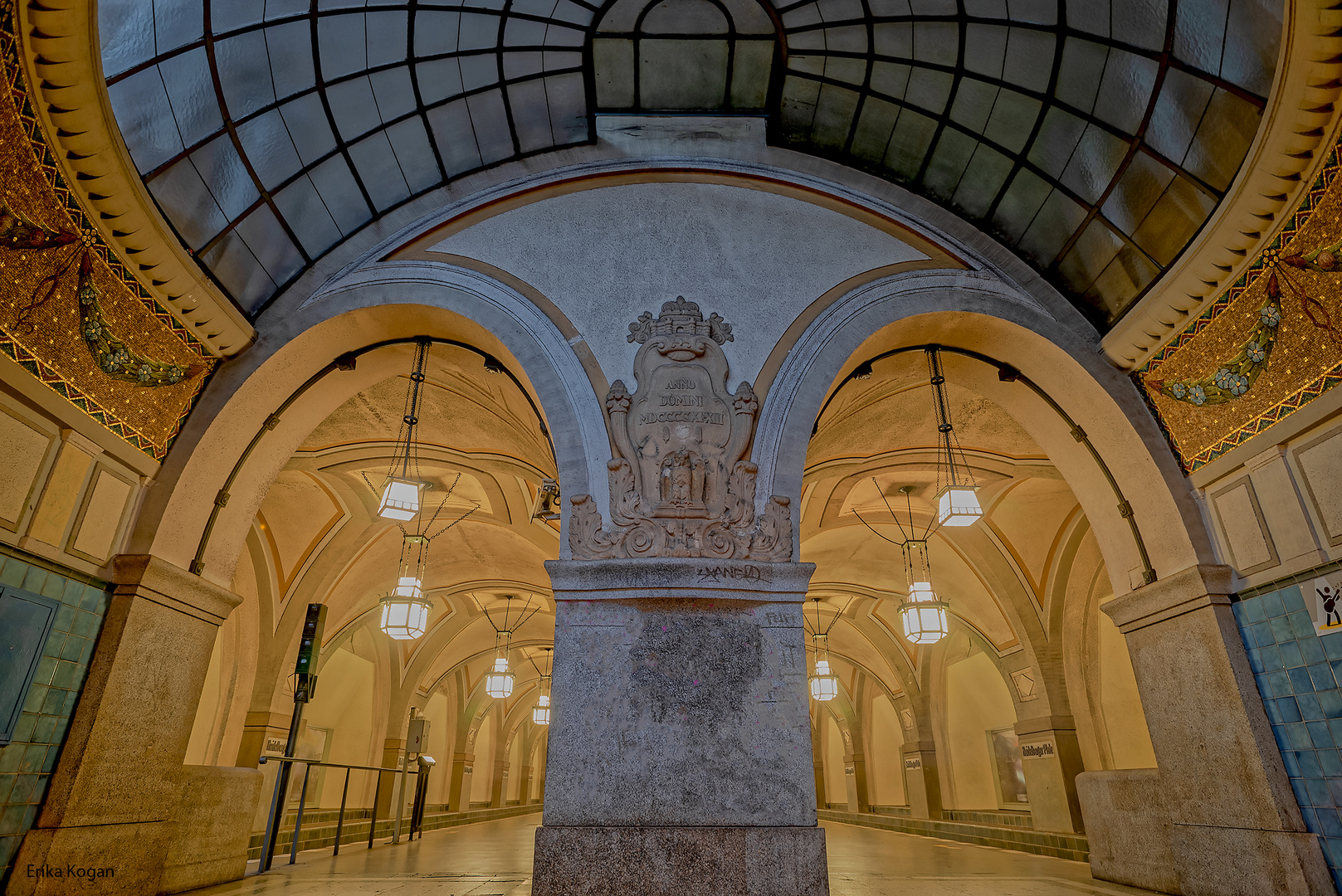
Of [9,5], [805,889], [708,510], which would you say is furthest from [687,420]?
[9,5]

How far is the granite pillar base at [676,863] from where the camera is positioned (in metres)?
4.35

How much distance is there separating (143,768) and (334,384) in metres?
3.35

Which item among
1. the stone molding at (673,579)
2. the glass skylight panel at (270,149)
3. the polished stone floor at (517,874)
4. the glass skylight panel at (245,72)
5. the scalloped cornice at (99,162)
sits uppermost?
the glass skylight panel at (245,72)

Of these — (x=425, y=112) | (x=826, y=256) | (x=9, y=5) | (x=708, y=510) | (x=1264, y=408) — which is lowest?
(x=708, y=510)

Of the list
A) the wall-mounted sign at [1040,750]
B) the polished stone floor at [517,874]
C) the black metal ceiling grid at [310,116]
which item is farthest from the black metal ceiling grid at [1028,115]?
the wall-mounted sign at [1040,750]

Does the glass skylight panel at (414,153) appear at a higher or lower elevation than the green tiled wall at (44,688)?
higher

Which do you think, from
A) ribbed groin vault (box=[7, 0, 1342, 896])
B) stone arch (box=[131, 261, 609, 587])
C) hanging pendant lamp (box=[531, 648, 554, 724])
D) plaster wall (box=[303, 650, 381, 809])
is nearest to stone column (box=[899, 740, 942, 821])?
hanging pendant lamp (box=[531, 648, 554, 724])

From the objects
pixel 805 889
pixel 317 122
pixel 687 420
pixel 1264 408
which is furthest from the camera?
pixel 317 122

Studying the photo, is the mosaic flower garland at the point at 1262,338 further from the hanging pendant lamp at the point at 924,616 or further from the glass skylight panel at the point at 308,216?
the glass skylight panel at the point at 308,216

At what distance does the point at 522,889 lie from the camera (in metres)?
5.39

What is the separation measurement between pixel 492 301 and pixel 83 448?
117 inches

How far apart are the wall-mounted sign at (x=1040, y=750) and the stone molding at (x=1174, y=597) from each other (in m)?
A: 6.71

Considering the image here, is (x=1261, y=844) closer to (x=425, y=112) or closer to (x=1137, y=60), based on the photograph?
(x=1137, y=60)

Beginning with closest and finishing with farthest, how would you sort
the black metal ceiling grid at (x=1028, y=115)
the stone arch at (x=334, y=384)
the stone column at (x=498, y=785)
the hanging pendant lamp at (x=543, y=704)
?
the black metal ceiling grid at (x=1028, y=115) < the stone arch at (x=334, y=384) < the hanging pendant lamp at (x=543, y=704) < the stone column at (x=498, y=785)
